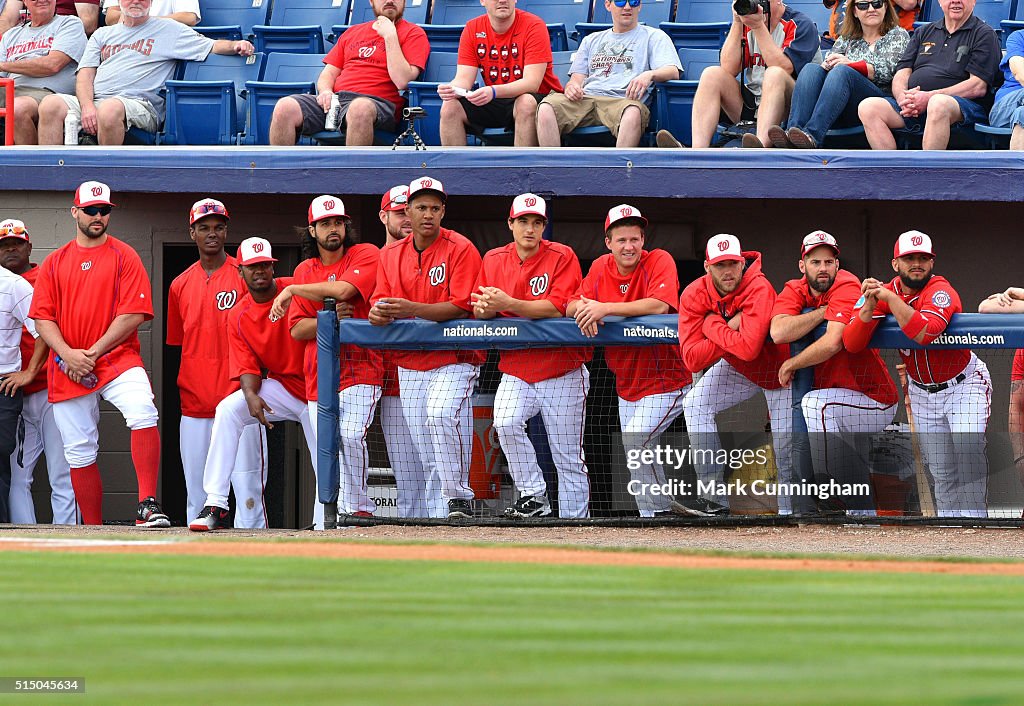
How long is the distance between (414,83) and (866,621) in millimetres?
6772

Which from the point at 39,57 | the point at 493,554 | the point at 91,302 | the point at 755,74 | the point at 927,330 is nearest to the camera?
the point at 493,554

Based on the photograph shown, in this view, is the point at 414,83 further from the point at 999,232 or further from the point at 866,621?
the point at 866,621

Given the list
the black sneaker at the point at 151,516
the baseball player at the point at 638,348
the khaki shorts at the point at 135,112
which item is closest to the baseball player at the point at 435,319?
the baseball player at the point at 638,348

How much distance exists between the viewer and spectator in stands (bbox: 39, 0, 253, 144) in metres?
9.79

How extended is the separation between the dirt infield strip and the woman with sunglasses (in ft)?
13.3

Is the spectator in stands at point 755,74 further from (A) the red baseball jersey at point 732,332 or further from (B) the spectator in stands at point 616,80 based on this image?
(A) the red baseball jersey at point 732,332

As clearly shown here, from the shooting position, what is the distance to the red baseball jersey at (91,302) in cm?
800

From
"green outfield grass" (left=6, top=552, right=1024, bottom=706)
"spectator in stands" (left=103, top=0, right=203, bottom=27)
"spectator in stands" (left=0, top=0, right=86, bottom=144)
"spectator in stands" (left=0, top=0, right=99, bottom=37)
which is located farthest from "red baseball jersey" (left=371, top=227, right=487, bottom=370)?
"spectator in stands" (left=0, top=0, right=99, bottom=37)

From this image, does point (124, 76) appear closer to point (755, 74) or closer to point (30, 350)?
point (30, 350)

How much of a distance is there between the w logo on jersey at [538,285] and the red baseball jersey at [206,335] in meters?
1.86

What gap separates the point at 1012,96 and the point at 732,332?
3.18 meters

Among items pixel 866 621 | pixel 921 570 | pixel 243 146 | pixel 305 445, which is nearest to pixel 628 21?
pixel 243 146

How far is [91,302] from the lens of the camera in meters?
8.03

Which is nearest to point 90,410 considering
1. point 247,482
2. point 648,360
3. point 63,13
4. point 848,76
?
point 247,482
